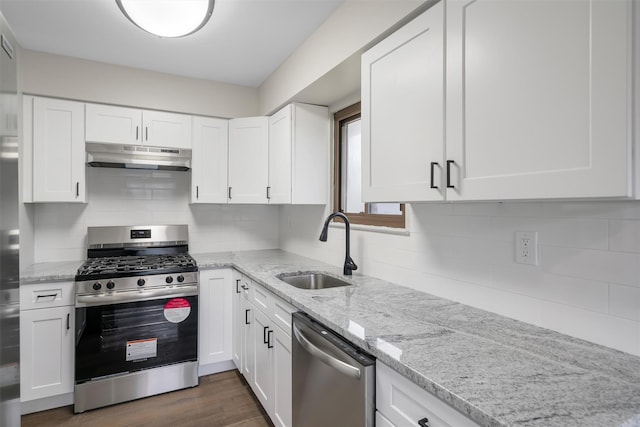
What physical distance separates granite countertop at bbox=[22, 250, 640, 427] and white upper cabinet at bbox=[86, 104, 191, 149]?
199 cm

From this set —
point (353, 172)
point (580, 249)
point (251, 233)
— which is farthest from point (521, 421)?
point (251, 233)

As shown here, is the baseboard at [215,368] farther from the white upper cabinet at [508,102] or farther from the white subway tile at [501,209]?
the white subway tile at [501,209]

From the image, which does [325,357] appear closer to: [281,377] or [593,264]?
[281,377]

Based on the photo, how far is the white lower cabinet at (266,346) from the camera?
1820 mm

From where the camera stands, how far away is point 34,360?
2266 millimetres

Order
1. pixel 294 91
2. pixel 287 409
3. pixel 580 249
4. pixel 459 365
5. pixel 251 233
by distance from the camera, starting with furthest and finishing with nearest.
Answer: pixel 251 233 < pixel 294 91 < pixel 287 409 < pixel 580 249 < pixel 459 365

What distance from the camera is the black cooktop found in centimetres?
238

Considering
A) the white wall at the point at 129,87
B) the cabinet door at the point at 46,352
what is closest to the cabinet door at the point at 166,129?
the white wall at the point at 129,87

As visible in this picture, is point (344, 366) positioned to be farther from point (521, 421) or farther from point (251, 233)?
point (251, 233)

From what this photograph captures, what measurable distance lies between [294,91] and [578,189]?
205 centimetres

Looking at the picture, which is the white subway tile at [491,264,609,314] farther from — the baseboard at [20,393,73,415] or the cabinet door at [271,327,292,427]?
the baseboard at [20,393,73,415]

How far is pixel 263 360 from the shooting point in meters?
2.16

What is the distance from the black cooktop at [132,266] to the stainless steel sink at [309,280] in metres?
0.81

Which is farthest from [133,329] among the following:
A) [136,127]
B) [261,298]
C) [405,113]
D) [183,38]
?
[405,113]
